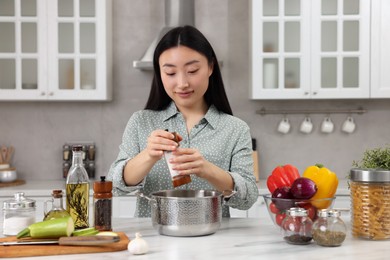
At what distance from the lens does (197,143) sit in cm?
215

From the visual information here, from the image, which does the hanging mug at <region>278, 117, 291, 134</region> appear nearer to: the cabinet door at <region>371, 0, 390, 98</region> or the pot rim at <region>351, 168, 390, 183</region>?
the cabinet door at <region>371, 0, 390, 98</region>

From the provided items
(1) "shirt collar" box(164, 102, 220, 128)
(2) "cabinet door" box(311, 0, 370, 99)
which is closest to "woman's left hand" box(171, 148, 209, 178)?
(1) "shirt collar" box(164, 102, 220, 128)

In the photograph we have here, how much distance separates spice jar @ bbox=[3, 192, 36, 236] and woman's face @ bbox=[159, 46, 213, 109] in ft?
2.05

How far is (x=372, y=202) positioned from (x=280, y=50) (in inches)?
96.0

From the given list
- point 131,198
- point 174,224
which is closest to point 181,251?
point 174,224

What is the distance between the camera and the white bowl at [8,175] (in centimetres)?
390

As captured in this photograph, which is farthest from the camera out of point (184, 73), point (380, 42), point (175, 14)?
point (175, 14)

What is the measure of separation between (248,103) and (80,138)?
1295mm

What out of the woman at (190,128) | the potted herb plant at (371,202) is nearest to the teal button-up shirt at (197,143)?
the woman at (190,128)

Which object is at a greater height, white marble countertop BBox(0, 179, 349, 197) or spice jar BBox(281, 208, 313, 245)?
spice jar BBox(281, 208, 313, 245)

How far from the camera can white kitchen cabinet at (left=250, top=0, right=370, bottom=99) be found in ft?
12.8

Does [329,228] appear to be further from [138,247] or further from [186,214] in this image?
[138,247]

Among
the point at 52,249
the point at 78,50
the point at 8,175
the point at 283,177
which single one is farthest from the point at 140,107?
the point at 52,249

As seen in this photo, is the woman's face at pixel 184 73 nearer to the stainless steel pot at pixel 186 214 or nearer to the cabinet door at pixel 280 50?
the stainless steel pot at pixel 186 214
